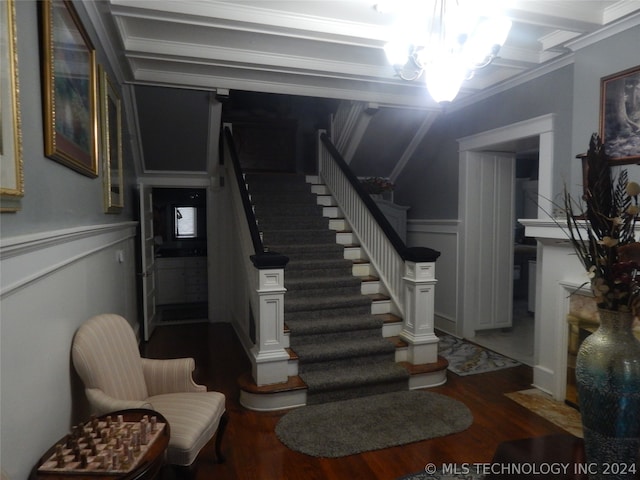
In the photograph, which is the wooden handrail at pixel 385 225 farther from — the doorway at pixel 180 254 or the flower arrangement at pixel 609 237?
the doorway at pixel 180 254

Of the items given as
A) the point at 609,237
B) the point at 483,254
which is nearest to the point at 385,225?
the point at 483,254

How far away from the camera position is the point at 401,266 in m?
4.02

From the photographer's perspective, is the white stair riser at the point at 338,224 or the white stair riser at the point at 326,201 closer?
the white stair riser at the point at 338,224

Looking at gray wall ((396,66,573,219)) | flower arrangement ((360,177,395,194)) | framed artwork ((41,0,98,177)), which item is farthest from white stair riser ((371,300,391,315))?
framed artwork ((41,0,98,177))

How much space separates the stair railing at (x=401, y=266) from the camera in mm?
3760

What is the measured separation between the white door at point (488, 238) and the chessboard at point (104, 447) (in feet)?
13.3

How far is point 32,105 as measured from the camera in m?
1.62

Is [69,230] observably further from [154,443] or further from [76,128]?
[154,443]

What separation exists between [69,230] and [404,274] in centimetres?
283

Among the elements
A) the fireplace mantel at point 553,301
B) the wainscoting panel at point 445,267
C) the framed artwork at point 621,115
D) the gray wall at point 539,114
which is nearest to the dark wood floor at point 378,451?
the fireplace mantel at point 553,301

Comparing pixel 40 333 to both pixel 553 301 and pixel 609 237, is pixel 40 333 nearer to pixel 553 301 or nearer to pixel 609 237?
pixel 609 237

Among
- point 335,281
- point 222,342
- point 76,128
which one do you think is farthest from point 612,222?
point 222,342

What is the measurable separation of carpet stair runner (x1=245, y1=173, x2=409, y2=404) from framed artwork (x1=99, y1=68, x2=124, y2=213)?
69.1 inches

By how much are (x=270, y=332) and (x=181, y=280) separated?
4.02 metres
